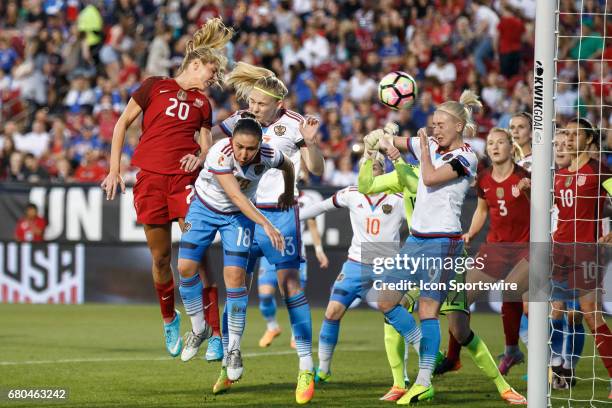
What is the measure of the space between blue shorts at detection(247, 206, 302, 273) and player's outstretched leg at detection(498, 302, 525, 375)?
2.15 meters

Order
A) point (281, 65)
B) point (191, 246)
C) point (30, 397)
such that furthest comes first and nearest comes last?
1. point (281, 65)
2. point (191, 246)
3. point (30, 397)

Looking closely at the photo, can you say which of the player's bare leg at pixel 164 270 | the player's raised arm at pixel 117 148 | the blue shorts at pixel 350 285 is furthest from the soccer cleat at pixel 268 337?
the player's raised arm at pixel 117 148

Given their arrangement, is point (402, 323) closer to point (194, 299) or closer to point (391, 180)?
point (391, 180)

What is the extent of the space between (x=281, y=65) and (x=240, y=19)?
2.10 m

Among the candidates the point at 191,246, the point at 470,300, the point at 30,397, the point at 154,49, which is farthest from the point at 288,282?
the point at 154,49

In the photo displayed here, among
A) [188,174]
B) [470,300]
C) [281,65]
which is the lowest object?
[470,300]

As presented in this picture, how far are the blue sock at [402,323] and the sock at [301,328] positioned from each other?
0.65m

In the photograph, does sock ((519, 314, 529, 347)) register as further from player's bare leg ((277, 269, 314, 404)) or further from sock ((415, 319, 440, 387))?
player's bare leg ((277, 269, 314, 404))

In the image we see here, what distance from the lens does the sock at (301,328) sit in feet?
29.7

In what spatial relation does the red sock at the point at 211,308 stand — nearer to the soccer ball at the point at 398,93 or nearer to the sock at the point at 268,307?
the soccer ball at the point at 398,93

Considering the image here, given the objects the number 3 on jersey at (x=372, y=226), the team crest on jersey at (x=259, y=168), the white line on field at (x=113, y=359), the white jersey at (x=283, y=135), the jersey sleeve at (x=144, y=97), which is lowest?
the white line on field at (x=113, y=359)

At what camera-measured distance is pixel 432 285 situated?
28.7ft

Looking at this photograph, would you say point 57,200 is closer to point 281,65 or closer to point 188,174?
point 281,65

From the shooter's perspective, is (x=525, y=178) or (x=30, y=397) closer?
(x=30, y=397)
